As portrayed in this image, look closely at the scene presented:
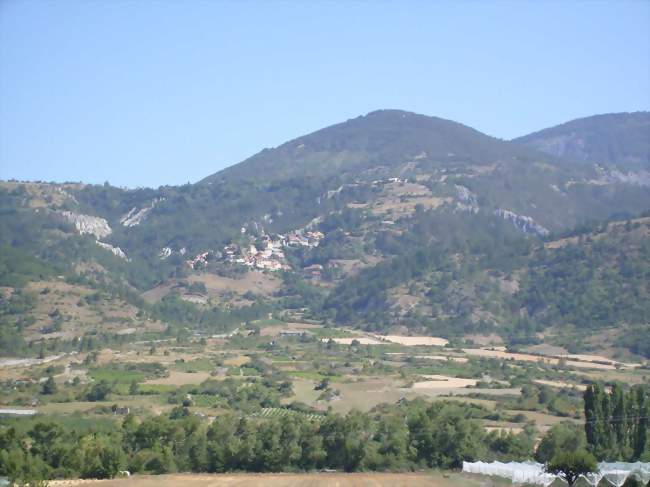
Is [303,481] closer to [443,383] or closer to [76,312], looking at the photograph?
[443,383]

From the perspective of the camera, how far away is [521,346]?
13162 cm

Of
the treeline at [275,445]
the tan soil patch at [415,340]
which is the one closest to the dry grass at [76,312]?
the tan soil patch at [415,340]

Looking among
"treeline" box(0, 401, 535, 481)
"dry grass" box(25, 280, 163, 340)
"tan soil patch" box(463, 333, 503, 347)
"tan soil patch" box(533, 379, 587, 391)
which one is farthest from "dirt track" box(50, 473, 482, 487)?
"tan soil patch" box(463, 333, 503, 347)

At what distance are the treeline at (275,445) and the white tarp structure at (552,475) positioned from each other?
559 cm

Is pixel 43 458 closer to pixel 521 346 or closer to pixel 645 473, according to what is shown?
pixel 645 473

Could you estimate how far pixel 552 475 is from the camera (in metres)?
46.9

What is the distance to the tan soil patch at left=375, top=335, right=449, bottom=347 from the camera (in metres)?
135

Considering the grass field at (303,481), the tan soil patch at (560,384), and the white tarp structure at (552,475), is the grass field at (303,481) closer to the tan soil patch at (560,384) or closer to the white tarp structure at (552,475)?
the white tarp structure at (552,475)

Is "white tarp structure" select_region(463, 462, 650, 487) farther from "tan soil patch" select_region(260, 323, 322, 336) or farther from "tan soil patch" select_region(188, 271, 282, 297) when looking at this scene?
"tan soil patch" select_region(188, 271, 282, 297)

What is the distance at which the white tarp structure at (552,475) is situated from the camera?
4481 cm

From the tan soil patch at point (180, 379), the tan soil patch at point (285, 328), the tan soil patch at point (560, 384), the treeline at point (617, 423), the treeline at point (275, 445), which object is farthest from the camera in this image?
the tan soil patch at point (285, 328)

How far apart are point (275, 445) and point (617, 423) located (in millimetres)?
16199

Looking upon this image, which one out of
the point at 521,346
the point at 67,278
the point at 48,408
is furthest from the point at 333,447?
the point at 67,278

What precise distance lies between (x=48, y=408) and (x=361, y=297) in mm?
94973
